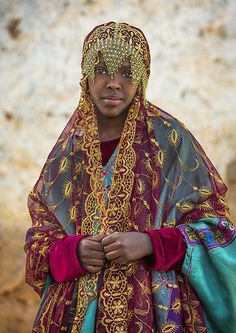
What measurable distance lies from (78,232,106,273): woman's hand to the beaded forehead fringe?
0.56 m

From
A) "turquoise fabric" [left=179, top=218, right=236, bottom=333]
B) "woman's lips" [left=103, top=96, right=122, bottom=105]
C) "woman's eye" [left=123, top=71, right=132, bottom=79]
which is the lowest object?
"turquoise fabric" [left=179, top=218, right=236, bottom=333]

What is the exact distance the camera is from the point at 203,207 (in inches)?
111

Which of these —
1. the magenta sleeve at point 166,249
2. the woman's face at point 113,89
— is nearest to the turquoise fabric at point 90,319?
the magenta sleeve at point 166,249

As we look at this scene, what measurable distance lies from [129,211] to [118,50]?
0.55m

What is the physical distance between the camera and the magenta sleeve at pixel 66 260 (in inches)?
107

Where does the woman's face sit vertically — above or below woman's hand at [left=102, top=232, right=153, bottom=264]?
above

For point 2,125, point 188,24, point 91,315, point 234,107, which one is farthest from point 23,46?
point 91,315

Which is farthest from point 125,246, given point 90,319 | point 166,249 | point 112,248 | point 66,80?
point 66,80

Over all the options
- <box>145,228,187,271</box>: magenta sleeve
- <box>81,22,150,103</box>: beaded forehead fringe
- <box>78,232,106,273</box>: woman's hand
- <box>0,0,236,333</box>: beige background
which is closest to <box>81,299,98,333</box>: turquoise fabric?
<box>78,232,106,273</box>: woman's hand

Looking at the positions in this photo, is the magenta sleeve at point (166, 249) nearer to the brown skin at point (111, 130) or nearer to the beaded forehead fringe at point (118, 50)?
the brown skin at point (111, 130)

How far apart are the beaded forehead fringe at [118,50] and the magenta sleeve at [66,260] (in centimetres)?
57

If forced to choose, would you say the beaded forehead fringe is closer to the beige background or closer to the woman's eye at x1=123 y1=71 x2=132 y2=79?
the woman's eye at x1=123 y1=71 x2=132 y2=79

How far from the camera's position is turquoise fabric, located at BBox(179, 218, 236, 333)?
108 inches

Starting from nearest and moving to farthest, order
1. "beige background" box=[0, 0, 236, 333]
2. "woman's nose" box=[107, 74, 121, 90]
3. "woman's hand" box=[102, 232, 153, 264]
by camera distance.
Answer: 1. "woman's hand" box=[102, 232, 153, 264]
2. "woman's nose" box=[107, 74, 121, 90]
3. "beige background" box=[0, 0, 236, 333]
